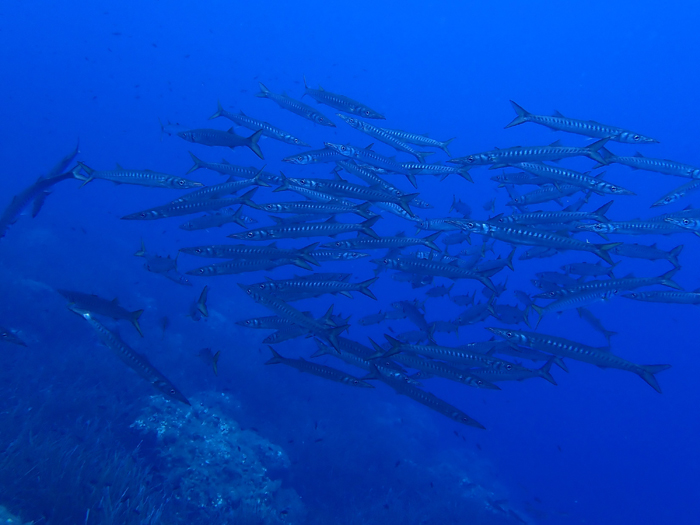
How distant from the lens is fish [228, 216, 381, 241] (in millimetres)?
6290

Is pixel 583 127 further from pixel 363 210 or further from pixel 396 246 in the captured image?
pixel 363 210

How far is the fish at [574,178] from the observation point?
21.2 ft

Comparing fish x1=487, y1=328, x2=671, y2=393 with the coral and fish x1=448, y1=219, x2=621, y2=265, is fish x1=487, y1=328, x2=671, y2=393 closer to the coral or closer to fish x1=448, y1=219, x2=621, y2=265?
fish x1=448, y1=219, x2=621, y2=265

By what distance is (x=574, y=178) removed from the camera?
6.58 m

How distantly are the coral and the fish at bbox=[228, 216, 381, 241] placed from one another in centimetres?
710

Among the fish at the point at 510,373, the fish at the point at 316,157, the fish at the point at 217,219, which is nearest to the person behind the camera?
the fish at the point at 510,373

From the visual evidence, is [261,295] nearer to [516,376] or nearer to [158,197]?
[516,376]

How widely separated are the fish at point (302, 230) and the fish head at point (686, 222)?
17.2ft

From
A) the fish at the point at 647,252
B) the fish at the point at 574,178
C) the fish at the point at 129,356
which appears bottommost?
the fish at the point at 129,356

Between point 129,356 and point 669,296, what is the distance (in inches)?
351

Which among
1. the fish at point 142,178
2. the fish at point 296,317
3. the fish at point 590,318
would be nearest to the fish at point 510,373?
the fish at point 296,317

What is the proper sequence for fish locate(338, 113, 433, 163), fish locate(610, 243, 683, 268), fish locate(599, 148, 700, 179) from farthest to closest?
1. fish locate(338, 113, 433, 163)
2. fish locate(610, 243, 683, 268)
3. fish locate(599, 148, 700, 179)

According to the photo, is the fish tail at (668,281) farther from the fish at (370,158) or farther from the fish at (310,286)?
the fish at (310,286)

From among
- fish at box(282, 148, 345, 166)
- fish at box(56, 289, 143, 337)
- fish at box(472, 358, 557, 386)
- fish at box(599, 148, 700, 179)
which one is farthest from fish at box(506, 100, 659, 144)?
fish at box(56, 289, 143, 337)
